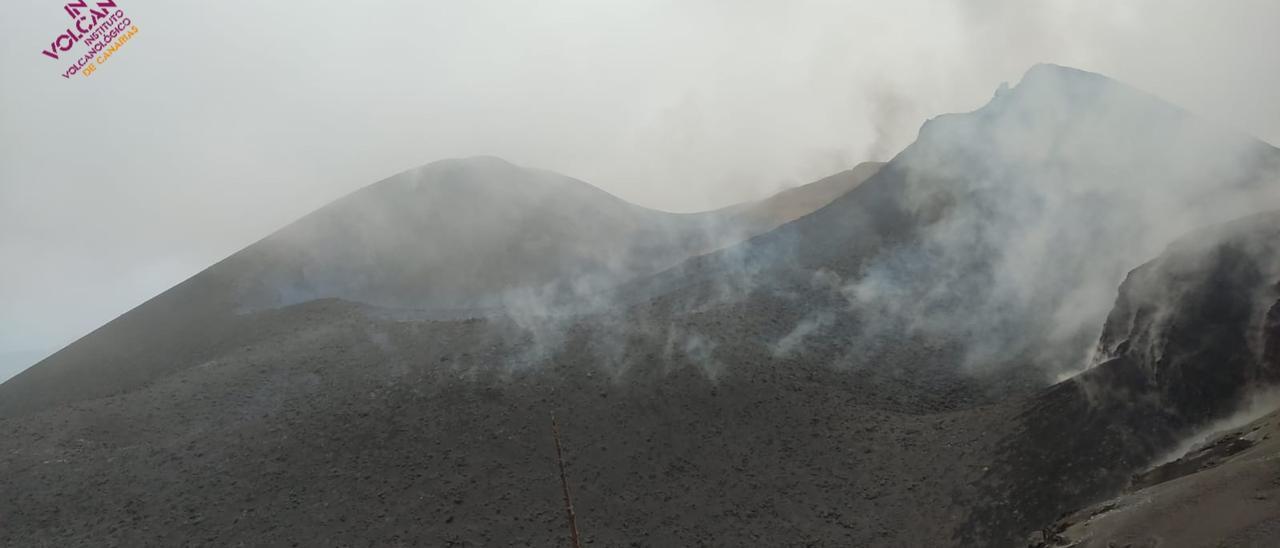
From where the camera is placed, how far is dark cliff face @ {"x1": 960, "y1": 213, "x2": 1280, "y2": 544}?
797 inches

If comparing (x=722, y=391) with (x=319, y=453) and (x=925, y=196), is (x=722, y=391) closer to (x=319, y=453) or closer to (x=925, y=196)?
(x=319, y=453)

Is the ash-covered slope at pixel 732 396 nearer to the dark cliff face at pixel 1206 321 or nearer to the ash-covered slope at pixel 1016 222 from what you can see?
the ash-covered slope at pixel 1016 222

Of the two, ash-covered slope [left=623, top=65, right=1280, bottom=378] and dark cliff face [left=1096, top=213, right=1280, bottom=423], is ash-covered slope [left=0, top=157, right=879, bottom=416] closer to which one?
ash-covered slope [left=623, top=65, right=1280, bottom=378]

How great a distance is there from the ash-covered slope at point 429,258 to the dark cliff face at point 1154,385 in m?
18.3

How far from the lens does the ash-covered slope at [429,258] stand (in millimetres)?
37094

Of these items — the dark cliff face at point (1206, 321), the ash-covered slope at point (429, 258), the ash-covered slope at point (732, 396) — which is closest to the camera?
the dark cliff face at point (1206, 321)

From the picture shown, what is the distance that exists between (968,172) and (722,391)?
16.9 metres

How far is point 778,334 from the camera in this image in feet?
101

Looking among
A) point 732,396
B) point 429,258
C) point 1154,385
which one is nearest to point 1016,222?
point 1154,385

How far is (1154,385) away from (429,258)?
31.5m

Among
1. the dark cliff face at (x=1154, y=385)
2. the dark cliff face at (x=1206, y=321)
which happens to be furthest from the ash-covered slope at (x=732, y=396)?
the dark cliff face at (x=1206, y=321)

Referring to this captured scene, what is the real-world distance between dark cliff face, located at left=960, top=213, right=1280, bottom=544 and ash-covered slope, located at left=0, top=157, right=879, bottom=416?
18.3 metres

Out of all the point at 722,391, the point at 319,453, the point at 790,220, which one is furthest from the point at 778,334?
the point at 319,453

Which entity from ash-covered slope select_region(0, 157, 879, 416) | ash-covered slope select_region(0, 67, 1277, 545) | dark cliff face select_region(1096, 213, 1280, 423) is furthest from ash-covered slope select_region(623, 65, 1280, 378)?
ash-covered slope select_region(0, 157, 879, 416)
